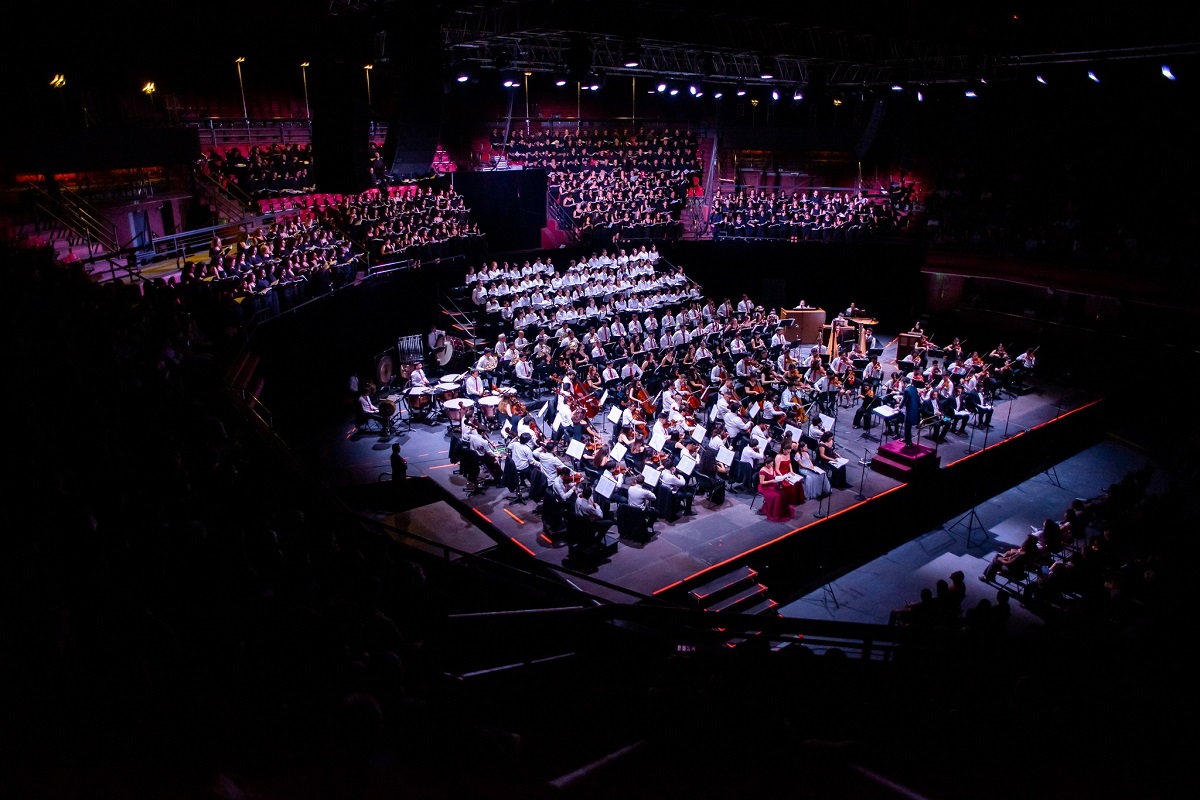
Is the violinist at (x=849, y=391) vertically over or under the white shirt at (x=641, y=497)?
under

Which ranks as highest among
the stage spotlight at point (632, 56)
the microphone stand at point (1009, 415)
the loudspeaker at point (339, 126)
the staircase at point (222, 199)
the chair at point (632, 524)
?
the stage spotlight at point (632, 56)

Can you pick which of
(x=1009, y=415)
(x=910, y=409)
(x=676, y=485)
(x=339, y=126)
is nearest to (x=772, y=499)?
(x=676, y=485)

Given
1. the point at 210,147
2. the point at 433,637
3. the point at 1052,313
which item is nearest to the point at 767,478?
the point at 433,637

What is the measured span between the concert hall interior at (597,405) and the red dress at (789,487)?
2.7 inches

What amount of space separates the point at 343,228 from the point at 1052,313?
1930cm

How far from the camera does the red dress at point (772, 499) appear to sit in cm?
1225

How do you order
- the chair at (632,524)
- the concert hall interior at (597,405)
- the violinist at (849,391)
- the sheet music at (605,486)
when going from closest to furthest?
the concert hall interior at (597,405) → the sheet music at (605,486) → the chair at (632,524) → the violinist at (849,391)

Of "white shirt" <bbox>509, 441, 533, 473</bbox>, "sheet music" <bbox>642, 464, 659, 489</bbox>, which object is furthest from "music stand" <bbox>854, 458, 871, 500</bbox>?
"white shirt" <bbox>509, 441, 533, 473</bbox>

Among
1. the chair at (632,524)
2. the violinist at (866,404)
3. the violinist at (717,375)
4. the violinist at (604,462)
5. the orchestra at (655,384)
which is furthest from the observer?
the violinist at (717,375)

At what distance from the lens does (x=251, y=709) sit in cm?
406

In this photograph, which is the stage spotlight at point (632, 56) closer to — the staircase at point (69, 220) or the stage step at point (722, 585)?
the staircase at point (69, 220)

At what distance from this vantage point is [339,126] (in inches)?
501

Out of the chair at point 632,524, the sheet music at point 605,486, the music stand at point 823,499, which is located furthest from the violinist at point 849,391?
the sheet music at point 605,486

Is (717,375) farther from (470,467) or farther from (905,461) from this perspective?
(470,467)
